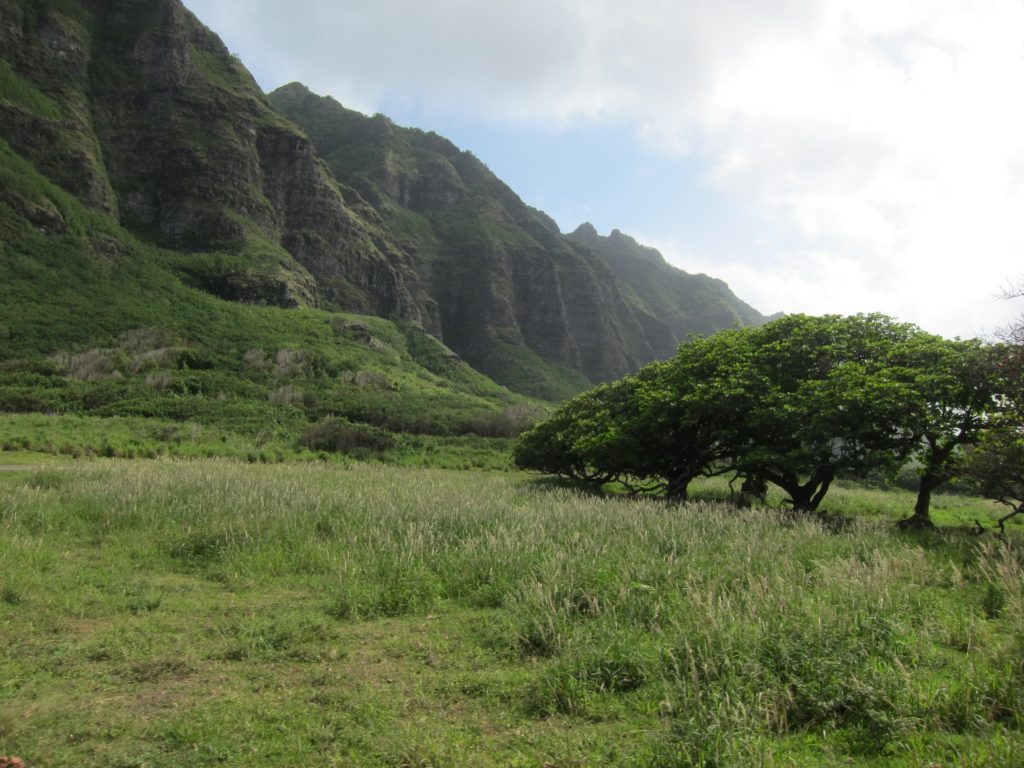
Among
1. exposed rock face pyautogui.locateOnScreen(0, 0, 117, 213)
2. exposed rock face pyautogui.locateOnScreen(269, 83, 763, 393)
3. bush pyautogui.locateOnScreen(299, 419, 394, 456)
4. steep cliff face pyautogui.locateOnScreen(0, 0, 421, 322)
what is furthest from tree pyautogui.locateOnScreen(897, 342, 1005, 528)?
exposed rock face pyautogui.locateOnScreen(269, 83, 763, 393)

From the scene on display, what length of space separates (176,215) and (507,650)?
101478mm

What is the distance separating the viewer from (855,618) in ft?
17.0

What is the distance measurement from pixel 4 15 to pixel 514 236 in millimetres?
122749

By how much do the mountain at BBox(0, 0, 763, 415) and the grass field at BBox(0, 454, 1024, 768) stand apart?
63210 millimetres

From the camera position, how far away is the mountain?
217 feet

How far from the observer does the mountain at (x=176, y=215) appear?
66188 millimetres

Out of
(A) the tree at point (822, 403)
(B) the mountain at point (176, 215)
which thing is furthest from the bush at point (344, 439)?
(B) the mountain at point (176, 215)

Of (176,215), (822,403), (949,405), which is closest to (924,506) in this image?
(949,405)

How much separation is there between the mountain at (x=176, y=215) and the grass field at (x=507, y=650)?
Result: 6321 cm

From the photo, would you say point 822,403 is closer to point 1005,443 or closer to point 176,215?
point 1005,443

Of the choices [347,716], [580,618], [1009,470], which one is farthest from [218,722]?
[1009,470]

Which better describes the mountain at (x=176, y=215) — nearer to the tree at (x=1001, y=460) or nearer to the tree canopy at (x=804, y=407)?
the tree canopy at (x=804, y=407)

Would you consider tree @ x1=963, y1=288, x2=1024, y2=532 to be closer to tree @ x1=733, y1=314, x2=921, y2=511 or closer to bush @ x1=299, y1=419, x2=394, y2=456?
tree @ x1=733, y1=314, x2=921, y2=511

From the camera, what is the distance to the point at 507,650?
19.3 ft
